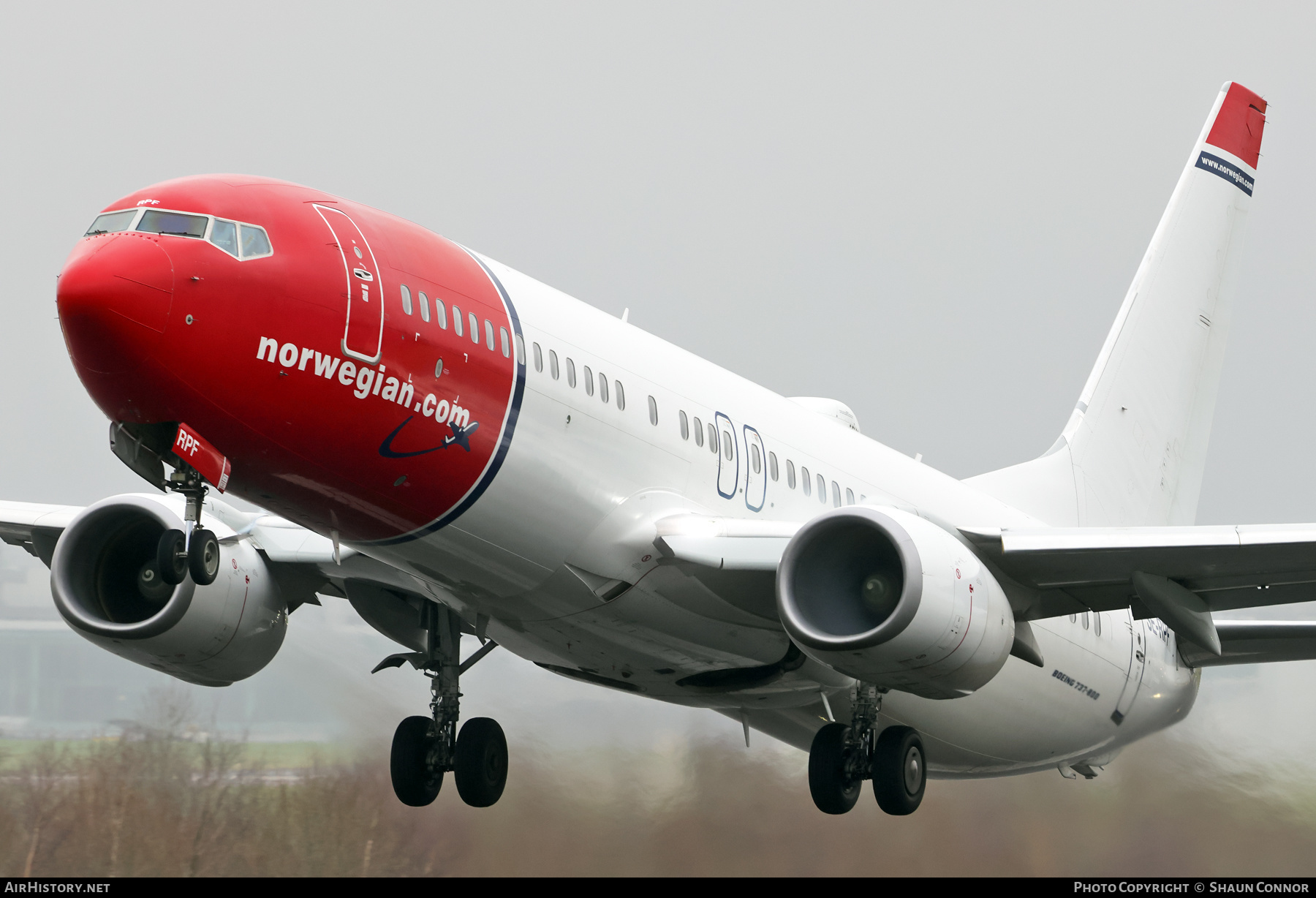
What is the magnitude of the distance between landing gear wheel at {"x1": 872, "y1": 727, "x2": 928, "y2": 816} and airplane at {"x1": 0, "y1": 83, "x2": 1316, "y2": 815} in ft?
0.14

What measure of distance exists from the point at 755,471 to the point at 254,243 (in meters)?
5.89

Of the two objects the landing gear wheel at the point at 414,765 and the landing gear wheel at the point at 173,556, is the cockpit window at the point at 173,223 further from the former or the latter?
the landing gear wheel at the point at 414,765

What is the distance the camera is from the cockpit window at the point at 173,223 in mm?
10734

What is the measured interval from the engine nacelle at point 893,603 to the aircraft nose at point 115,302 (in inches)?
220

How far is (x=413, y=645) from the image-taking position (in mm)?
16453

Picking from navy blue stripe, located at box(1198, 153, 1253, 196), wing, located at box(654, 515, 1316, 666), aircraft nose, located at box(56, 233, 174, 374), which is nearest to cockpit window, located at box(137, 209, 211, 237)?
aircraft nose, located at box(56, 233, 174, 374)

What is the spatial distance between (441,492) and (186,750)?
9.70 meters

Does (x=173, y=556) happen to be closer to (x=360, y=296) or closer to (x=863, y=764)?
(x=360, y=296)

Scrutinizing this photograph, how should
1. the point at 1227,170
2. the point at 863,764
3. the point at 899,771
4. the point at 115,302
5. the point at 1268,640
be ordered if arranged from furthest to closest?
the point at 1227,170 < the point at 1268,640 < the point at 899,771 < the point at 863,764 < the point at 115,302

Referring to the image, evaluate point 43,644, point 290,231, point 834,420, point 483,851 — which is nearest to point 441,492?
point 290,231

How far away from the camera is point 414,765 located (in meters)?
16.4

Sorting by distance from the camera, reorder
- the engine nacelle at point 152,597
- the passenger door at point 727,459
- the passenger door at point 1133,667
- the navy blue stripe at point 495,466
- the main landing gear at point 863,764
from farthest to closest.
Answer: the passenger door at point 1133,667 → the main landing gear at point 863,764 → the engine nacelle at point 152,597 → the passenger door at point 727,459 → the navy blue stripe at point 495,466

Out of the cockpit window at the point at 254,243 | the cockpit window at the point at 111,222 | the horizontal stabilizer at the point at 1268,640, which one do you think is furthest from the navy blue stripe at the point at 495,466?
the horizontal stabilizer at the point at 1268,640

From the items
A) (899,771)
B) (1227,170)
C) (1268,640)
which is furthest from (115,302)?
(1227,170)
